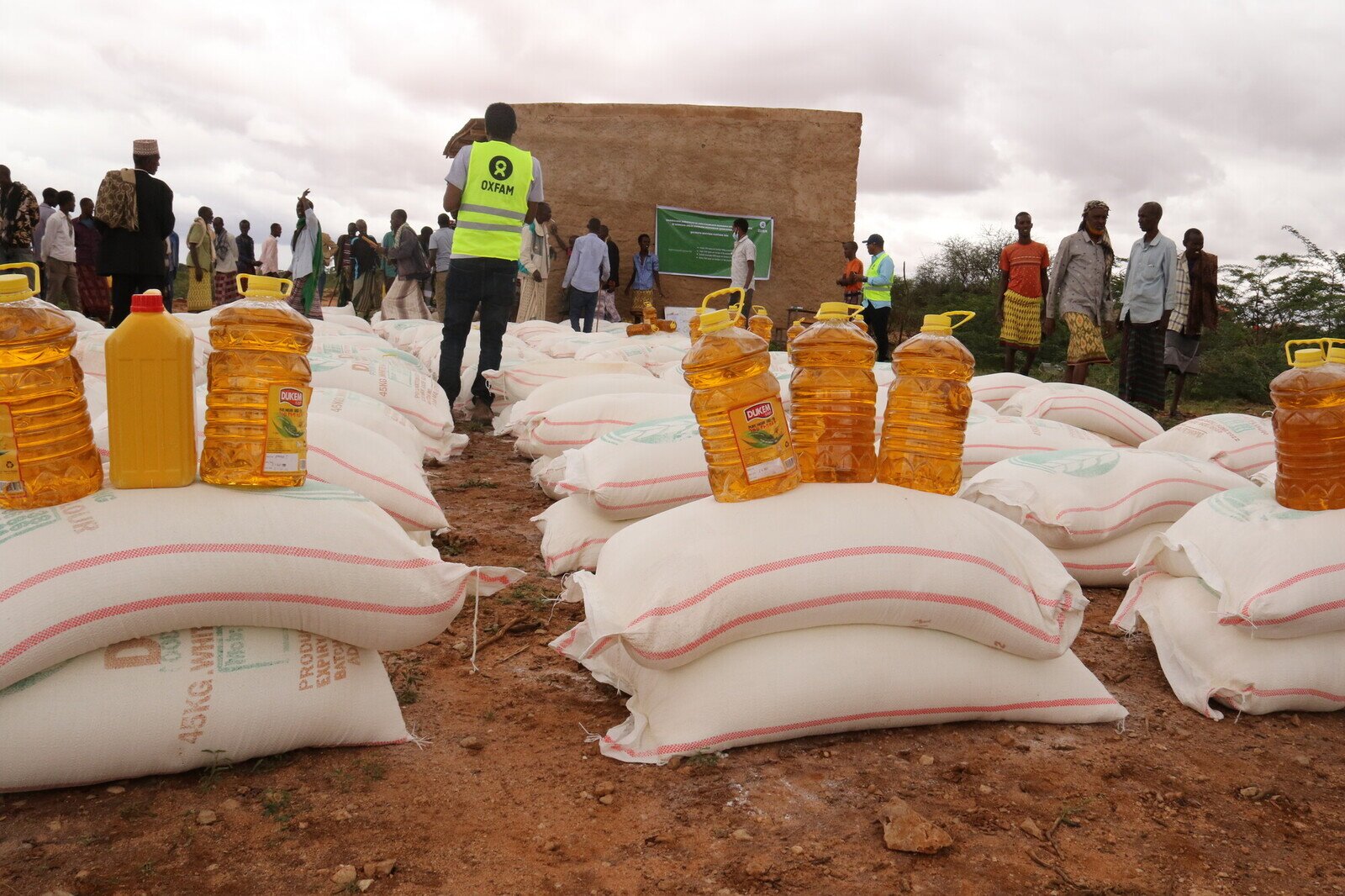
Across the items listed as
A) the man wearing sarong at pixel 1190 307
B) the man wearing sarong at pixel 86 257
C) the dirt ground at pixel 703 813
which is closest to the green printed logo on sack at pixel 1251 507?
the dirt ground at pixel 703 813

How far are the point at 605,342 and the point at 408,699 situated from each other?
4.94 m

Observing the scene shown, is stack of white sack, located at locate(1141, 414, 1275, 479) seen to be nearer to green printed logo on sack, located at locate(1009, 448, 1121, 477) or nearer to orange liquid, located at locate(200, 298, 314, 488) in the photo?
green printed logo on sack, located at locate(1009, 448, 1121, 477)

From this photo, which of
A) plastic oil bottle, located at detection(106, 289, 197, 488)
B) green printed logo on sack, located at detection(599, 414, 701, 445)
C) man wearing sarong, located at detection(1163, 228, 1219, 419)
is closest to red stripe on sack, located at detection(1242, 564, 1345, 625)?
green printed logo on sack, located at detection(599, 414, 701, 445)

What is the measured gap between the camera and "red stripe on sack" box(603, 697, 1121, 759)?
1.85 m

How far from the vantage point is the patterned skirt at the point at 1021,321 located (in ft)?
24.5

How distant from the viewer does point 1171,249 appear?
6.54 meters

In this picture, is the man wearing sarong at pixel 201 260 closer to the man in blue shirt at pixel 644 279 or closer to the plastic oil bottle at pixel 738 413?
the man in blue shirt at pixel 644 279

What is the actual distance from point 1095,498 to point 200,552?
2.36 metres

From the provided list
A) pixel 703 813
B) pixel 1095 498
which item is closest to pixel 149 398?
pixel 703 813

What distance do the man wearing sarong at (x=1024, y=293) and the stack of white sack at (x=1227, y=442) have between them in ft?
11.3

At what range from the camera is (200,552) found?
5.43 feet

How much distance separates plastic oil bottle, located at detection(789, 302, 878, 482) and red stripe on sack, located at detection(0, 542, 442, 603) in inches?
33.8

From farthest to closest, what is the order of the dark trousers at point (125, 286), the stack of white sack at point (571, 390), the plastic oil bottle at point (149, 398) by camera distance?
1. the dark trousers at point (125, 286)
2. the stack of white sack at point (571, 390)
3. the plastic oil bottle at point (149, 398)

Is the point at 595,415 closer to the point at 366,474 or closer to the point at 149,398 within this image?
the point at 366,474
